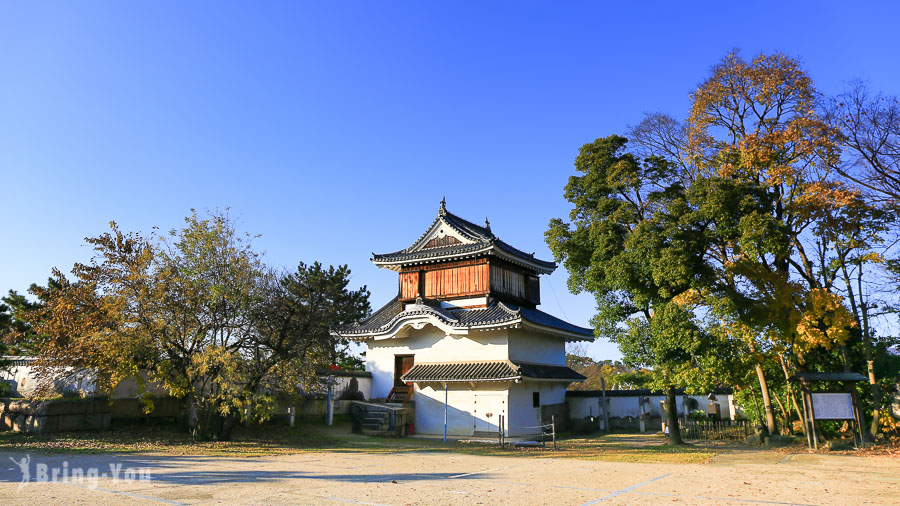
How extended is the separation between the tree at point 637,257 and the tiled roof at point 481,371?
463cm

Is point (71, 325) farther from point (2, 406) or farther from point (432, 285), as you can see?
point (432, 285)

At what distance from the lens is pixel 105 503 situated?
870 centimetres

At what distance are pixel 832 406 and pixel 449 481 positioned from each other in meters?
13.7

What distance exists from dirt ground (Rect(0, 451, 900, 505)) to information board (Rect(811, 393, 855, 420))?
1768 millimetres

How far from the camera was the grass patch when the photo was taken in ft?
55.1

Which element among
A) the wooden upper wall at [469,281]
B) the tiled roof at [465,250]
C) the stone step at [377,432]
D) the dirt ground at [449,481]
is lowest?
the stone step at [377,432]

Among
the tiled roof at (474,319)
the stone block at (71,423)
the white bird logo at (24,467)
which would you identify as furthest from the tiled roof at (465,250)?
the white bird logo at (24,467)

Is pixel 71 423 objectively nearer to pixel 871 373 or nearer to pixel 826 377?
pixel 826 377

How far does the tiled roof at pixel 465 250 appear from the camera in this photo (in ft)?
91.5

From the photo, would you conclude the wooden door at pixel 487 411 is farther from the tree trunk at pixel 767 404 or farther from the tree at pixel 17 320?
the tree at pixel 17 320

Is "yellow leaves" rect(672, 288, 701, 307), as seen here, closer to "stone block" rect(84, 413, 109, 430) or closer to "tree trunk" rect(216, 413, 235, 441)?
"tree trunk" rect(216, 413, 235, 441)

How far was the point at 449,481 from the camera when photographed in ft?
38.8

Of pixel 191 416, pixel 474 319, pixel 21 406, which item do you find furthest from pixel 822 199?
pixel 21 406

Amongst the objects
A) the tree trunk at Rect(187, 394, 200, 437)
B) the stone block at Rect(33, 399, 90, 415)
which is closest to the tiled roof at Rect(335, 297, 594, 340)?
the tree trunk at Rect(187, 394, 200, 437)
